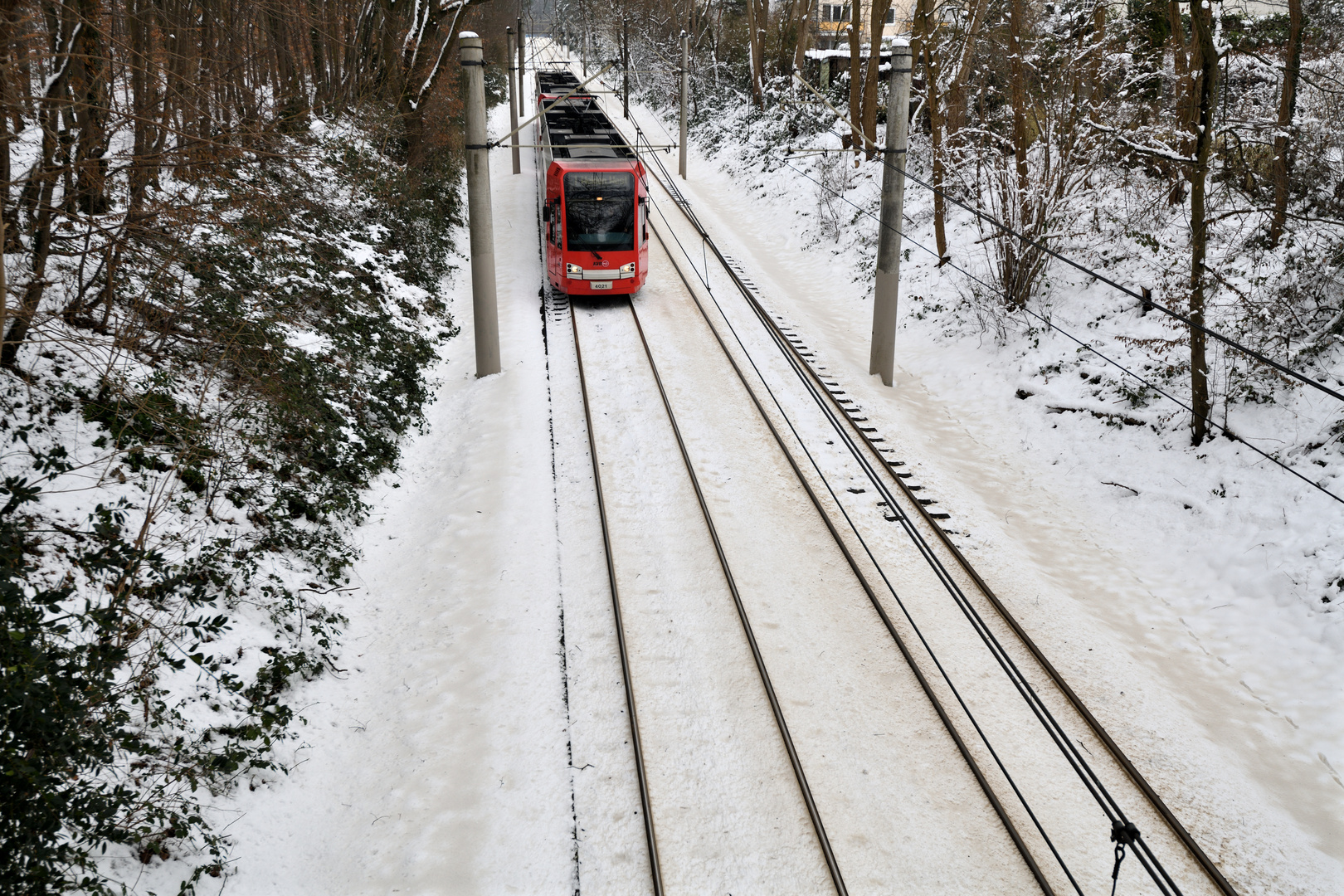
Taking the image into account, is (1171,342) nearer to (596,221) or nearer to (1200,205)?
(1200,205)

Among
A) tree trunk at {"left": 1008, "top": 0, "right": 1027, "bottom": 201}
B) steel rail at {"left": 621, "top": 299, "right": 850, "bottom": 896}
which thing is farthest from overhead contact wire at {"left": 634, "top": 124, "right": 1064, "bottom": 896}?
tree trunk at {"left": 1008, "top": 0, "right": 1027, "bottom": 201}

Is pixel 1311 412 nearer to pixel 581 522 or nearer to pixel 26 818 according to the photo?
pixel 581 522

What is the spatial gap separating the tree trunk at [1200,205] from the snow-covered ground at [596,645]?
59cm

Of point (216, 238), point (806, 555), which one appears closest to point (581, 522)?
point (806, 555)

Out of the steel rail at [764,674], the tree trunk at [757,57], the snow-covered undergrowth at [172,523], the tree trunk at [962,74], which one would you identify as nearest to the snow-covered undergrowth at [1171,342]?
the tree trunk at [962,74]

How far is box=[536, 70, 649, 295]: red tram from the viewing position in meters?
16.3

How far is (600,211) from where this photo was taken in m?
16.4

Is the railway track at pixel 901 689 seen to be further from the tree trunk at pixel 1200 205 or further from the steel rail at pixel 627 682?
the tree trunk at pixel 1200 205

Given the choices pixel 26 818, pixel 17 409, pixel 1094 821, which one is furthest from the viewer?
pixel 17 409

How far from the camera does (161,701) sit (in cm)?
596

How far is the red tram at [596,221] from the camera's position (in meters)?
16.3

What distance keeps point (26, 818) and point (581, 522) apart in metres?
6.07

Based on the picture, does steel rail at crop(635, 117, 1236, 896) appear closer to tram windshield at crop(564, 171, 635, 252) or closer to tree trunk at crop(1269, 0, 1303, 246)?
tram windshield at crop(564, 171, 635, 252)

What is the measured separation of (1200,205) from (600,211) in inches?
393
